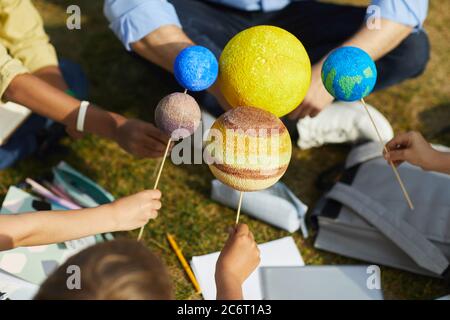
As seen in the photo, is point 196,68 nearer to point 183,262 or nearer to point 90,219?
point 90,219

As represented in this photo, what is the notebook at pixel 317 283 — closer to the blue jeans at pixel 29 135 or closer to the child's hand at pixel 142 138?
the child's hand at pixel 142 138

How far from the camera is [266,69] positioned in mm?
1215

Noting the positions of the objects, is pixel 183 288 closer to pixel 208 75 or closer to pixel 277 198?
pixel 277 198

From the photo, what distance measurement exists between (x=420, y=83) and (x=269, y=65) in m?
1.57

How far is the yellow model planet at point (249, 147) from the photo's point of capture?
45.9 inches

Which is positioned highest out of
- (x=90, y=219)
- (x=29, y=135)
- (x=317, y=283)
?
(x=90, y=219)

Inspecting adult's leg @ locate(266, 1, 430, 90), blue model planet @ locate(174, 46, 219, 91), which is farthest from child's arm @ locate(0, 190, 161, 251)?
adult's leg @ locate(266, 1, 430, 90)

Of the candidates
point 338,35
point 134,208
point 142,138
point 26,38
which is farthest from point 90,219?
point 338,35

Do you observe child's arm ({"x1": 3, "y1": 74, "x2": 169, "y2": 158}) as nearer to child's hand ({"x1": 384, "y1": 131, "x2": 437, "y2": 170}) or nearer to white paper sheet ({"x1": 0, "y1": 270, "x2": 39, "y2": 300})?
white paper sheet ({"x1": 0, "y1": 270, "x2": 39, "y2": 300})

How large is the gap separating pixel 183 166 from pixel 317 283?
730 millimetres

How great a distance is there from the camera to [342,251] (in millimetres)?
1848

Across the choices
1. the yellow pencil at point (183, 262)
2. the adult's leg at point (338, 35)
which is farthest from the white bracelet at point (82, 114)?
the adult's leg at point (338, 35)

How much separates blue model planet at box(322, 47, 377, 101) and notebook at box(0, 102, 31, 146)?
1.12 metres
